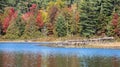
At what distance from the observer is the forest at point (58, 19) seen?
108 metres

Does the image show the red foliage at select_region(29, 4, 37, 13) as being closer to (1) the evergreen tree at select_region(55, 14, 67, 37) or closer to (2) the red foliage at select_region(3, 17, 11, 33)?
(2) the red foliage at select_region(3, 17, 11, 33)

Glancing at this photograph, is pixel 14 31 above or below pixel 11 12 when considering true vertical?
below

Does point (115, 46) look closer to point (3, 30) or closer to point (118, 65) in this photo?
point (118, 65)

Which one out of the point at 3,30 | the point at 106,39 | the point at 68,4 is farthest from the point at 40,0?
the point at 106,39

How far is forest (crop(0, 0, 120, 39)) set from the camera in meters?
108

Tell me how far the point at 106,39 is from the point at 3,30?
153ft

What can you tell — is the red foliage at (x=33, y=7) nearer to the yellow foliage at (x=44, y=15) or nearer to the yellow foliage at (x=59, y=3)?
the yellow foliage at (x=44, y=15)

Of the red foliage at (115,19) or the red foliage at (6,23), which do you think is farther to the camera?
the red foliage at (6,23)

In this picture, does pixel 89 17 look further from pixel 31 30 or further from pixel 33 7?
pixel 33 7

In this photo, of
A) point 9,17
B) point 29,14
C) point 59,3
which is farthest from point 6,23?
point 59,3

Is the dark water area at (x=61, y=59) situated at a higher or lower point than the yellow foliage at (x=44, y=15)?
higher

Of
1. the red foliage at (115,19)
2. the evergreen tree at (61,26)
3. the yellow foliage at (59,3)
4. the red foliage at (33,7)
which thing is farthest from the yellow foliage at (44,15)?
the red foliage at (115,19)

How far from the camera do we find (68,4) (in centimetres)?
13938

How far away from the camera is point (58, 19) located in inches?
4515
